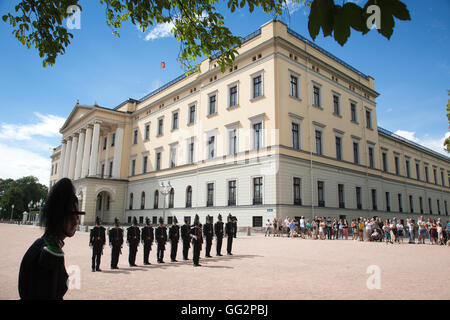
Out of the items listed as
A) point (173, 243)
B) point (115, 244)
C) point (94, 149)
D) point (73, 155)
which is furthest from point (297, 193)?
→ point (73, 155)

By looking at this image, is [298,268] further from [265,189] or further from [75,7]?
[265,189]

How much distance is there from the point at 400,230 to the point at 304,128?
12047mm

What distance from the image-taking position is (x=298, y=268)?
935cm

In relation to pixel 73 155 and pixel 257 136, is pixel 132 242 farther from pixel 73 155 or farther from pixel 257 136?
pixel 73 155

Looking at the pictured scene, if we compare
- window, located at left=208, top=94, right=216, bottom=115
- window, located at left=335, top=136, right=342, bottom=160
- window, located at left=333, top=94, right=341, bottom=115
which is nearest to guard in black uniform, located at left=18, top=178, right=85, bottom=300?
window, located at left=208, top=94, right=216, bottom=115

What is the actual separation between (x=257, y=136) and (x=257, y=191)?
16.8ft

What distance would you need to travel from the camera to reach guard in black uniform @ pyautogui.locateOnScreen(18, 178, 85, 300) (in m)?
2.16

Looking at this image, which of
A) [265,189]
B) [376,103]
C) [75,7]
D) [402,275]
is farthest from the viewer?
[376,103]

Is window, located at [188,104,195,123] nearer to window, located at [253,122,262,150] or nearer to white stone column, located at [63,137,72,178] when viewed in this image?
window, located at [253,122,262,150]

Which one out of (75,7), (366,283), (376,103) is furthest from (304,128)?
(75,7)

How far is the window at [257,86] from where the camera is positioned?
1098 inches

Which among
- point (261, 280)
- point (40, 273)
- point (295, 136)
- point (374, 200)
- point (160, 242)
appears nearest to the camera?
point (40, 273)

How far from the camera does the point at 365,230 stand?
21422 mm

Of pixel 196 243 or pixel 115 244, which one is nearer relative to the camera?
pixel 115 244
